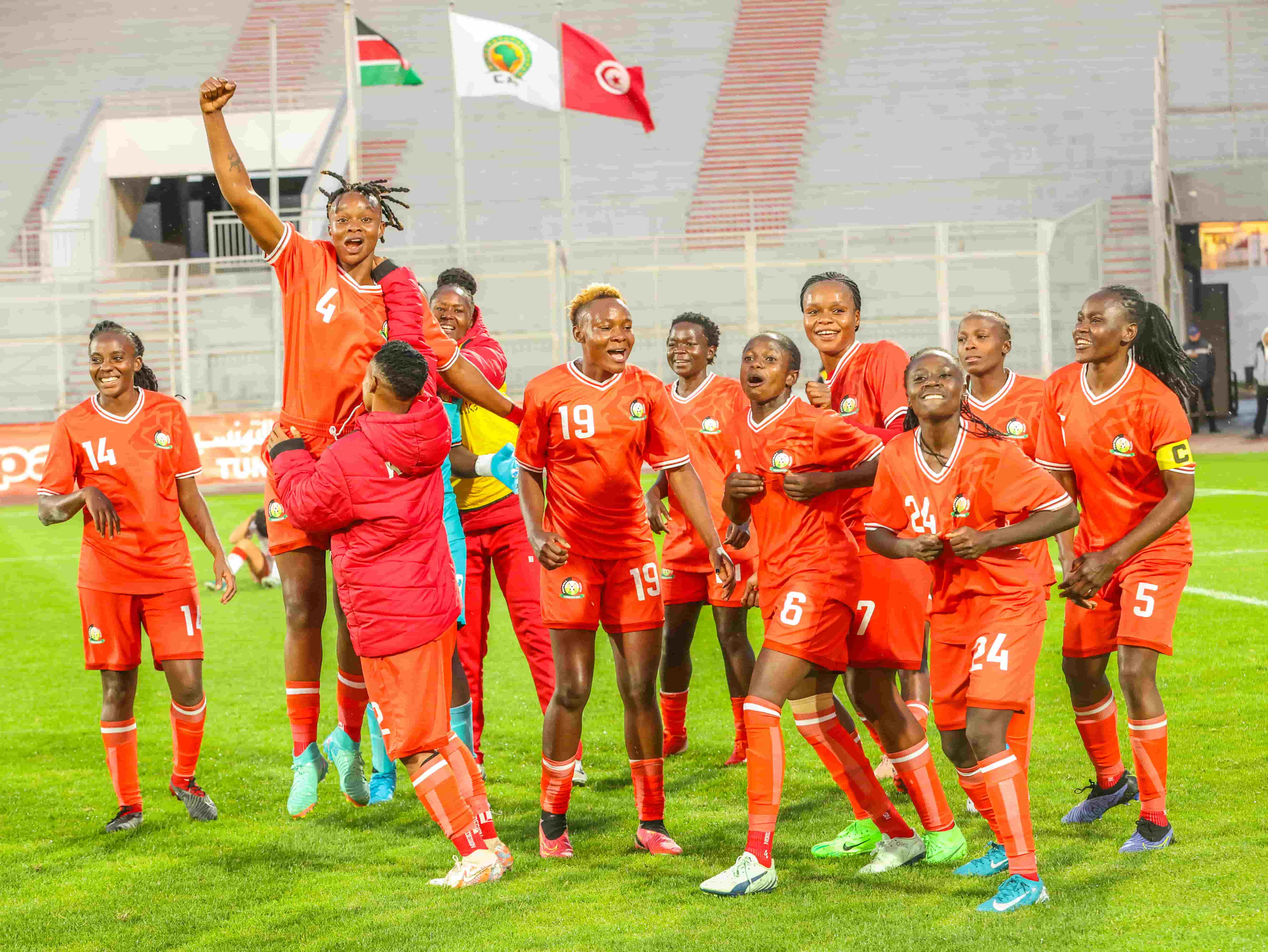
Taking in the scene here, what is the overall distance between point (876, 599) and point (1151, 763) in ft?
3.87

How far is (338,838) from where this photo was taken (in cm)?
584

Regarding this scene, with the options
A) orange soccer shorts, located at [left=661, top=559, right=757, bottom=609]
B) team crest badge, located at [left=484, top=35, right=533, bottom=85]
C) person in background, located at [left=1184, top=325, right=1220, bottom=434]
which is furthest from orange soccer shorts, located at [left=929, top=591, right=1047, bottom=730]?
team crest badge, located at [left=484, top=35, right=533, bottom=85]

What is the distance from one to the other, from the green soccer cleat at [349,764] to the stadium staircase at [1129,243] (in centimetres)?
2327

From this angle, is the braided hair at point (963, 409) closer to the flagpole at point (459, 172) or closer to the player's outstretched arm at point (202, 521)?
the player's outstretched arm at point (202, 521)

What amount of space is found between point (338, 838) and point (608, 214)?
2688 cm

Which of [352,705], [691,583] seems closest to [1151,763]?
[691,583]

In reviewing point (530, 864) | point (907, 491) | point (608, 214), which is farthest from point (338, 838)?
point (608, 214)

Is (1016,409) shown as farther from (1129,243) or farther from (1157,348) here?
(1129,243)

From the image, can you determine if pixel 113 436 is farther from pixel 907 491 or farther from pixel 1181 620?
pixel 1181 620

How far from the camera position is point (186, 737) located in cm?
618

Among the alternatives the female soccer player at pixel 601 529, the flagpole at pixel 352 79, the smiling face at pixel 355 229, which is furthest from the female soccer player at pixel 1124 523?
the flagpole at pixel 352 79

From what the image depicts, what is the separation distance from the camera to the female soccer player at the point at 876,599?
16.8 ft

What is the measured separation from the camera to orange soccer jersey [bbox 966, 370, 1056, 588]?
6.04 m

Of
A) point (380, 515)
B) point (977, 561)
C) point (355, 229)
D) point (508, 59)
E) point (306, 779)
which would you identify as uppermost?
point (508, 59)
